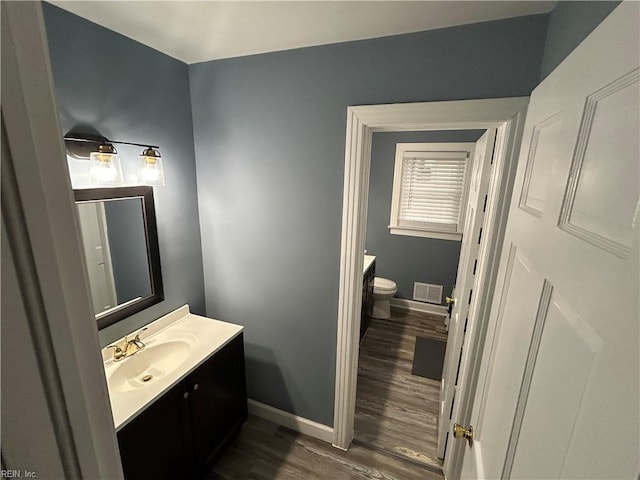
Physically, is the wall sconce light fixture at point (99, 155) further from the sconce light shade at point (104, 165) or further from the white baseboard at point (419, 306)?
the white baseboard at point (419, 306)

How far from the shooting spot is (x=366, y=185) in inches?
60.4

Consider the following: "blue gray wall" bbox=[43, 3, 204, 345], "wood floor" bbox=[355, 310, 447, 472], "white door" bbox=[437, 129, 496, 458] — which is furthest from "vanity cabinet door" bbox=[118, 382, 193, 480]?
"white door" bbox=[437, 129, 496, 458]

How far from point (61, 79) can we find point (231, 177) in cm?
85

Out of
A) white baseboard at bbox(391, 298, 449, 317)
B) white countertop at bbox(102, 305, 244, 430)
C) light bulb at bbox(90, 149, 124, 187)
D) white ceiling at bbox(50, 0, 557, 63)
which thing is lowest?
white baseboard at bbox(391, 298, 449, 317)

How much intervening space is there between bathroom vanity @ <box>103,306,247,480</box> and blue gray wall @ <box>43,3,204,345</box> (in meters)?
0.19

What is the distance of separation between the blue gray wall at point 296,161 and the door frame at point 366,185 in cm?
6

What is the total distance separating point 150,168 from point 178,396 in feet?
3.89

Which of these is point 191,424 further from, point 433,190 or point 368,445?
point 433,190

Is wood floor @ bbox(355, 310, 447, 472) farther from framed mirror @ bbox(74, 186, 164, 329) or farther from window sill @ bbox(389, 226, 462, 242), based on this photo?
framed mirror @ bbox(74, 186, 164, 329)

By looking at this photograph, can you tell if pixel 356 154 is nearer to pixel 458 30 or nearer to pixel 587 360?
pixel 458 30

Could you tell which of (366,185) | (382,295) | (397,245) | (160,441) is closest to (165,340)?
(160,441)

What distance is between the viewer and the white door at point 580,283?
0.36m

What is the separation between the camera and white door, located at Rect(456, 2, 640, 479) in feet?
1.19

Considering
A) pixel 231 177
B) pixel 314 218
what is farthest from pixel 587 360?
pixel 231 177
